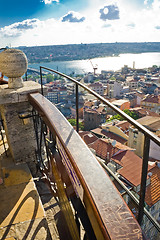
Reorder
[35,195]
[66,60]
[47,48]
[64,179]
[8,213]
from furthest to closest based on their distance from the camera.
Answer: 1. [47,48]
2. [66,60]
3. [35,195]
4. [8,213]
5. [64,179]

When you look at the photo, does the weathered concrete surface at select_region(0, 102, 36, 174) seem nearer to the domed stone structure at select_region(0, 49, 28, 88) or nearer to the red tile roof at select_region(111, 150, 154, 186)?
the domed stone structure at select_region(0, 49, 28, 88)

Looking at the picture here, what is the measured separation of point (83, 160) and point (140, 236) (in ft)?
1.69

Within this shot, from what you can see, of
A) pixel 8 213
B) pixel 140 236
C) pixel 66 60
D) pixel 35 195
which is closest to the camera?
pixel 140 236

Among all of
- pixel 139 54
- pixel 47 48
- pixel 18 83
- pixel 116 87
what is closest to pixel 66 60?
pixel 47 48

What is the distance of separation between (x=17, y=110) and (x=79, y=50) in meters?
182

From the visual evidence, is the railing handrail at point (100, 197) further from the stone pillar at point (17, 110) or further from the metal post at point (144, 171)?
the stone pillar at point (17, 110)

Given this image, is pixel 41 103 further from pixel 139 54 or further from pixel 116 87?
pixel 139 54

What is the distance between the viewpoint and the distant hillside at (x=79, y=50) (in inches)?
6270

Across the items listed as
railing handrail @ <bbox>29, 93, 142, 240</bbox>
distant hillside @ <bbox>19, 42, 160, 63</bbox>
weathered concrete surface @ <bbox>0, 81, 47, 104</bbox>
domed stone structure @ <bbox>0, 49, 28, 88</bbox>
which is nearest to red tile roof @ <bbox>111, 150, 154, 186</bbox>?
weathered concrete surface @ <bbox>0, 81, 47, 104</bbox>

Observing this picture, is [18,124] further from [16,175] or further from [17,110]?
[16,175]

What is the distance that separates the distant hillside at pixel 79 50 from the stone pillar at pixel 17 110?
152159 mm

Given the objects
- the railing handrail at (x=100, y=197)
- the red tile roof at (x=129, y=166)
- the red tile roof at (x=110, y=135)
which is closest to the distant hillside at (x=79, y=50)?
the red tile roof at (x=110, y=135)

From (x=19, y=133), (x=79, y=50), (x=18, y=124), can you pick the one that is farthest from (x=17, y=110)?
(x=79, y=50)

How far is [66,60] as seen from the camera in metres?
157
